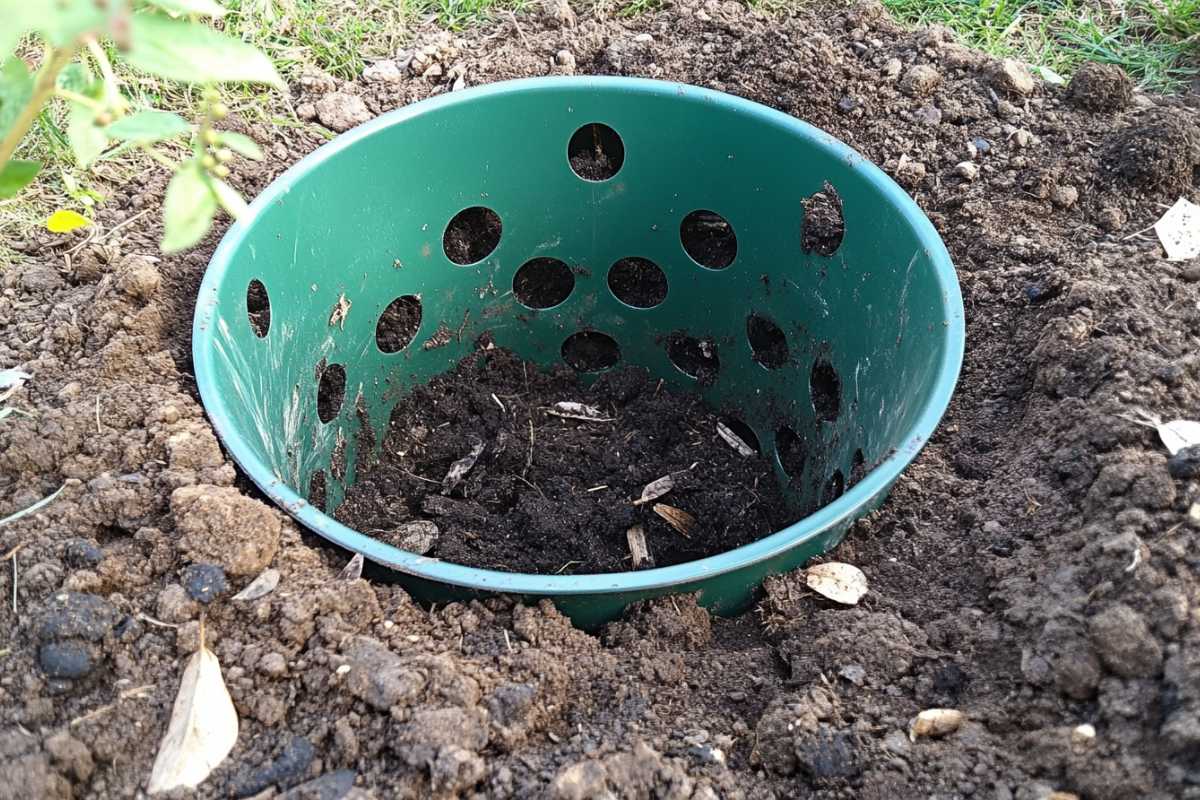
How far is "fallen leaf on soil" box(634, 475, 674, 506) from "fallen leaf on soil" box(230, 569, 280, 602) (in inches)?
34.2

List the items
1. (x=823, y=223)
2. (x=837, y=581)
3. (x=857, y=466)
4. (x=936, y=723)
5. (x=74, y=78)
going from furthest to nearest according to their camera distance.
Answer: (x=823, y=223), (x=857, y=466), (x=837, y=581), (x=936, y=723), (x=74, y=78)

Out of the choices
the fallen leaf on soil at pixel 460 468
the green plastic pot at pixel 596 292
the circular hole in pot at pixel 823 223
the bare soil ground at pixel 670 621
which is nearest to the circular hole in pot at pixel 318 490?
the green plastic pot at pixel 596 292

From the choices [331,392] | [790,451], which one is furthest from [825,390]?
[331,392]

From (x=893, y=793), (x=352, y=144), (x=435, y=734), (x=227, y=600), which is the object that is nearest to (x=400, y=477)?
(x=352, y=144)

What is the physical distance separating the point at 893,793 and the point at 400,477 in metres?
1.22

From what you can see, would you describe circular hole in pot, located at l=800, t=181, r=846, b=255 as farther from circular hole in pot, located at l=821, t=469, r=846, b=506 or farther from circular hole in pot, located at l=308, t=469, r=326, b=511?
circular hole in pot, located at l=308, t=469, r=326, b=511

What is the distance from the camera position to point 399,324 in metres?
2.04

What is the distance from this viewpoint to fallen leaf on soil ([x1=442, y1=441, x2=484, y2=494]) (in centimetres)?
204

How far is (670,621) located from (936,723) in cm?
35

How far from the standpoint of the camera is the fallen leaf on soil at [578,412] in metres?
2.20

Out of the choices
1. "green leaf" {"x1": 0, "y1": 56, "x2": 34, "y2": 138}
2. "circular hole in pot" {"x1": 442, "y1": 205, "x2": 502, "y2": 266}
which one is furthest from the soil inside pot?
"green leaf" {"x1": 0, "y1": 56, "x2": 34, "y2": 138}

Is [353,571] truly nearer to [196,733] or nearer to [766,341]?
[196,733]

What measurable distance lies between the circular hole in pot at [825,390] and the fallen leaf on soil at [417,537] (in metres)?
0.75

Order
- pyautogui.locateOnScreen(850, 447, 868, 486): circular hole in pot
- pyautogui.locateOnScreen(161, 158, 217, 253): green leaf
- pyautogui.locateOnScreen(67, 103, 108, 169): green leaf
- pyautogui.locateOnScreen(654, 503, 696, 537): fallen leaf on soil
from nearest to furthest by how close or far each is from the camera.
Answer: pyautogui.locateOnScreen(161, 158, 217, 253): green leaf → pyautogui.locateOnScreen(67, 103, 108, 169): green leaf → pyautogui.locateOnScreen(850, 447, 868, 486): circular hole in pot → pyautogui.locateOnScreen(654, 503, 696, 537): fallen leaf on soil
